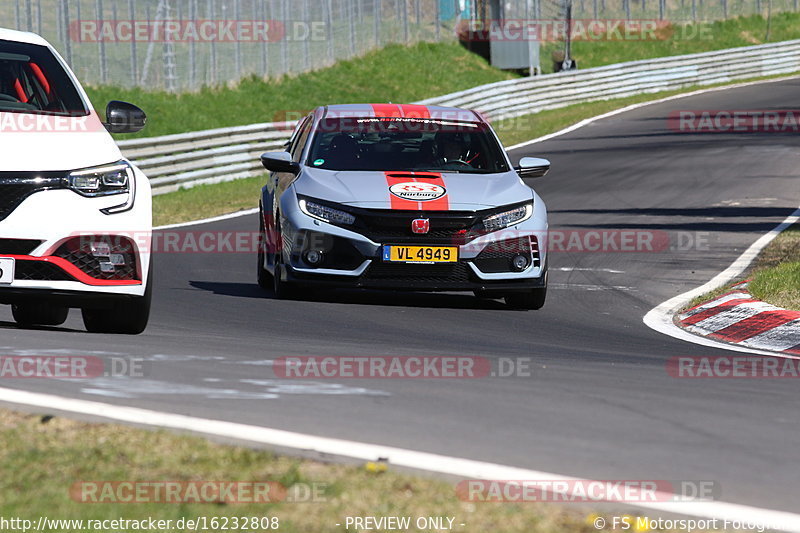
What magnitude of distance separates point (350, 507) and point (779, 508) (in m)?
1.38

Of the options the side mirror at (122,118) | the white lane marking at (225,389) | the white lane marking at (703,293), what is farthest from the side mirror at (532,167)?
the white lane marking at (225,389)

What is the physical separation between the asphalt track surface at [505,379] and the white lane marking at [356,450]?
11 centimetres

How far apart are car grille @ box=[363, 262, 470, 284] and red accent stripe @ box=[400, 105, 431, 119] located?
184cm

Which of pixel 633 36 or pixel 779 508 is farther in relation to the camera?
pixel 633 36

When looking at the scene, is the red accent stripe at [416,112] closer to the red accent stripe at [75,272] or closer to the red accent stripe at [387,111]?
the red accent stripe at [387,111]

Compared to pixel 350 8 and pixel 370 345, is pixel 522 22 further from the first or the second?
pixel 370 345

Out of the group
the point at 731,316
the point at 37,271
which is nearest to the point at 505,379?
the point at 37,271

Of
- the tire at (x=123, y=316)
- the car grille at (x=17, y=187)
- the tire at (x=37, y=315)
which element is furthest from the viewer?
the tire at (x=37, y=315)

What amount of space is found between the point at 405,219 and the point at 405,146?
3.86 ft

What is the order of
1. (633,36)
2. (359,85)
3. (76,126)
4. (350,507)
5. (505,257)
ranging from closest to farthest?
1. (350,507)
2. (76,126)
3. (505,257)
4. (359,85)
5. (633,36)

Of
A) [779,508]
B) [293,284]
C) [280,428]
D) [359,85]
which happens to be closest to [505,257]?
[293,284]

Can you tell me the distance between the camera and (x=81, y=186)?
7566 millimetres

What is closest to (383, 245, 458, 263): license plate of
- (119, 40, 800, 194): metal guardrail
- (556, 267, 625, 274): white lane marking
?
(556, 267, 625, 274): white lane marking

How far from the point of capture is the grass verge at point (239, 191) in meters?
19.5
